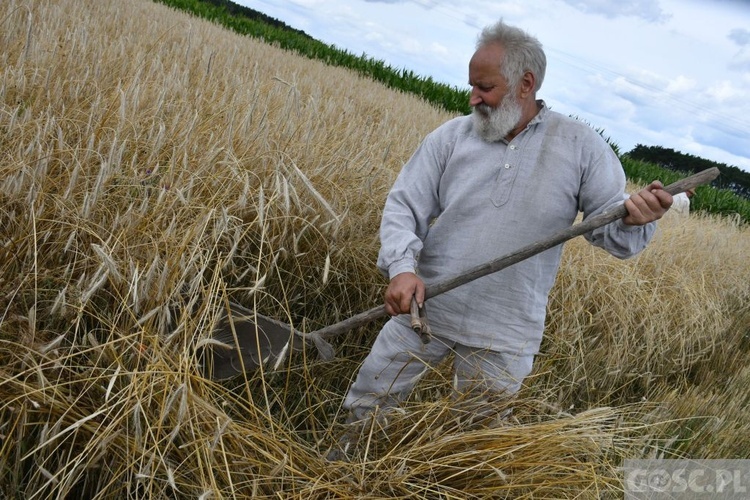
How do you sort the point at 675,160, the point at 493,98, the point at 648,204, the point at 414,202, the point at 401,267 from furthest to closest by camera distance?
1. the point at 675,160
2. the point at 414,202
3. the point at 493,98
4. the point at 401,267
5. the point at 648,204

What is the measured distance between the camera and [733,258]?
6508 millimetres

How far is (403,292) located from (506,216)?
48 cm

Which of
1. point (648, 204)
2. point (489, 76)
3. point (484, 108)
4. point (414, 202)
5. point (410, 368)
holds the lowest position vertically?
point (410, 368)

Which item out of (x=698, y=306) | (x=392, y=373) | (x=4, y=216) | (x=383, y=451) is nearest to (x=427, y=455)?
(x=383, y=451)

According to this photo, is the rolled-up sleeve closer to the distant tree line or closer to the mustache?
the mustache

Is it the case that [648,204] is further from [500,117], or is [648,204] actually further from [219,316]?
[219,316]

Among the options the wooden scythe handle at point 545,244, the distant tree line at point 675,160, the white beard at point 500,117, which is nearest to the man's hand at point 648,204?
the wooden scythe handle at point 545,244

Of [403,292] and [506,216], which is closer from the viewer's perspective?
[403,292]

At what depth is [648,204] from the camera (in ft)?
7.14

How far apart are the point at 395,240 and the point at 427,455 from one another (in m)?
0.68

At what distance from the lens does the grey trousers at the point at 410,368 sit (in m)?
2.49

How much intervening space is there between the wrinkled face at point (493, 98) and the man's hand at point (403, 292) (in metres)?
0.58

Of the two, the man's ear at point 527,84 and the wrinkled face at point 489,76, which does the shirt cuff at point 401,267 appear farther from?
the man's ear at point 527,84

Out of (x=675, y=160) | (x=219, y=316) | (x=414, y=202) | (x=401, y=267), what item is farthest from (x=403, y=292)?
(x=675, y=160)
